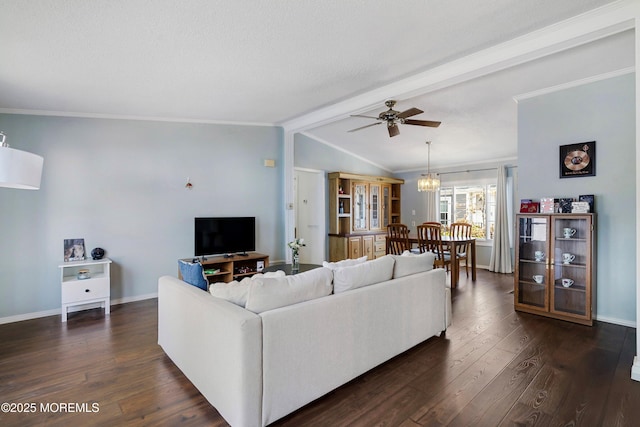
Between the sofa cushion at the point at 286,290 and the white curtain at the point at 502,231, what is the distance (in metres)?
5.16

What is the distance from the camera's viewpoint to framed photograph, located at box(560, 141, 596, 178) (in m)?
3.45

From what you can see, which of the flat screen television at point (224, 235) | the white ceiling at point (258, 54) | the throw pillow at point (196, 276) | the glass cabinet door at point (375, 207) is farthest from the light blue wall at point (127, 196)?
the glass cabinet door at point (375, 207)

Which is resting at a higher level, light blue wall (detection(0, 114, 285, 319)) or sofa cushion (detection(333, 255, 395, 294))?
light blue wall (detection(0, 114, 285, 319))

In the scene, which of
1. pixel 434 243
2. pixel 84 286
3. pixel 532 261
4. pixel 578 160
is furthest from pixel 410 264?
pixel 84 286

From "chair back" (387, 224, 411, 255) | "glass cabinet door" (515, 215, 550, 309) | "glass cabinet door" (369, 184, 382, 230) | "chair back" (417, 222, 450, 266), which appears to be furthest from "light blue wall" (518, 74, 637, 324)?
"glass cabinet door" (369, 184, 382, 230)

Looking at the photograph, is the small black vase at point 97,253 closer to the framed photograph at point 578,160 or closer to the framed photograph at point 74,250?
→ the framed photograph at point 74,250

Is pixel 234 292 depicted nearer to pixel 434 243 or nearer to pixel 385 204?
pixel 434 243

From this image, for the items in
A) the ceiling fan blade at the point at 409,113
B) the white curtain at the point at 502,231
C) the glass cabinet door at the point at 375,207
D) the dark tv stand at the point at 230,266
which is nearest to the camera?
the ceiling fan blade at the point at 409,113

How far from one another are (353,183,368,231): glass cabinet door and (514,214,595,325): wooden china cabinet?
10.8 feet

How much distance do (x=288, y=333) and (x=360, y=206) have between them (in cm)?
518

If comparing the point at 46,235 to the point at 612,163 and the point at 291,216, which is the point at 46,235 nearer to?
the point at 291,216

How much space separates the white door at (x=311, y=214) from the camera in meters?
6.45

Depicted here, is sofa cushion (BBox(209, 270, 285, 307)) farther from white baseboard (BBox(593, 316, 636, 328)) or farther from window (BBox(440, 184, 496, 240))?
window (BBox(440, 184, 496, 240))

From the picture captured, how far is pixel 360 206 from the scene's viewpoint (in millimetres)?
A: 6852
